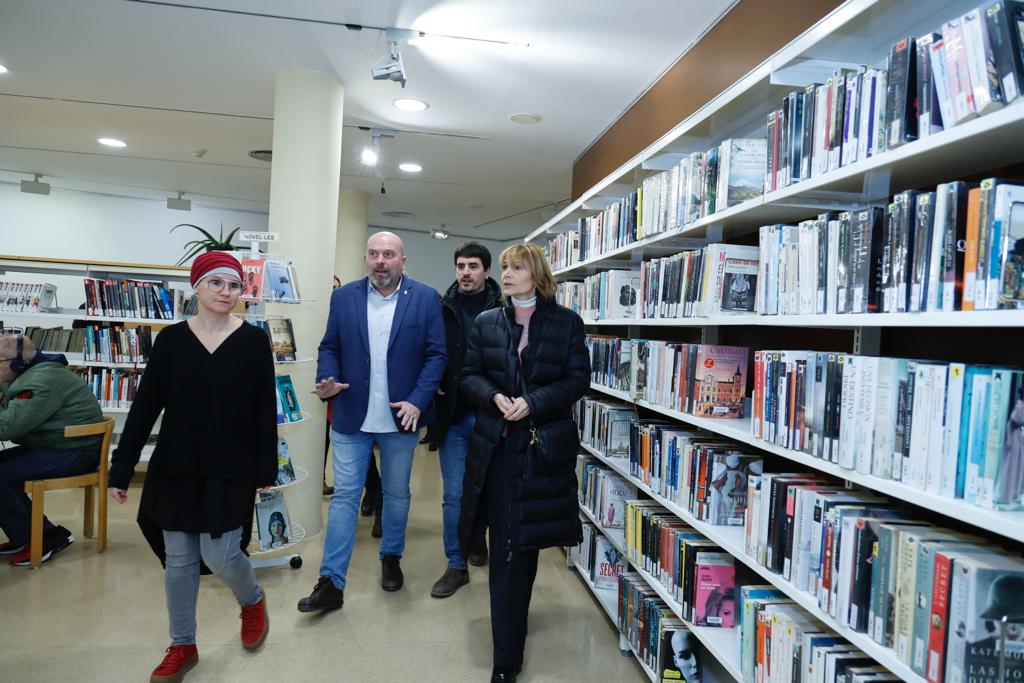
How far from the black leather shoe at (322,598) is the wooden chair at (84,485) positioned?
1.50 meters

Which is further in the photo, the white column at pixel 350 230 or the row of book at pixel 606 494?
the white column at pixel 350 230

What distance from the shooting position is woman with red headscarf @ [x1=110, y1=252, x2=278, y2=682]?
2.19m

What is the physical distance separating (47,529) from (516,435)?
2.86m

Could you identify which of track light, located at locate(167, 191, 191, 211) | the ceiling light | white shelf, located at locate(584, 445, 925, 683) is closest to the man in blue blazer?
the ceiling light

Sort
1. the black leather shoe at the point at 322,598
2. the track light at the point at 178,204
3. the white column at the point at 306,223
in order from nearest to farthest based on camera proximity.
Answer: the black leather shoe at the point at 322,598
the white column at the point at 306,223
the track light at the point at 178,204

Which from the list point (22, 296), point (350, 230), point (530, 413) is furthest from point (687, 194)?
point (350, 230)

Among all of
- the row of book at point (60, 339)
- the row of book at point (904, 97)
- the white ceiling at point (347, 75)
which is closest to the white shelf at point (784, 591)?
the row of book at point (904, 97)

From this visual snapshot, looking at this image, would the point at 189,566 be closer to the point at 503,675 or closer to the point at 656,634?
the point at 503,675

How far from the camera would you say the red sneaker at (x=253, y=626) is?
2.55 meters

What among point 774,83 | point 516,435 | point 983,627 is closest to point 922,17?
point 774,83

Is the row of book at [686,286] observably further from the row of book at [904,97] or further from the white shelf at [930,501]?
the white shelf at [930,501]

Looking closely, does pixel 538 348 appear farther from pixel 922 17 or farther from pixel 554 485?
pixel 922 17

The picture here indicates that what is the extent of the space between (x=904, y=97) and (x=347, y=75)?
3445mm

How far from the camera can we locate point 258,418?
233 centimetres
